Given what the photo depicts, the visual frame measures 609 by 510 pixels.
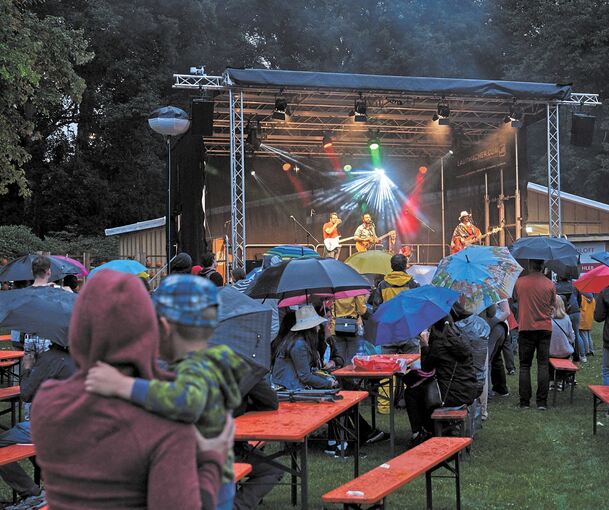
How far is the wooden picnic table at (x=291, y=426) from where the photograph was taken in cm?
440

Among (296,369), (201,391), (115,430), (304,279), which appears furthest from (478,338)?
(115,430)

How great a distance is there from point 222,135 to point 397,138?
190 inches

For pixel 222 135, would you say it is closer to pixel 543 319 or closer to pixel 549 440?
pixel 543 319

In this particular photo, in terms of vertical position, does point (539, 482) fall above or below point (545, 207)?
below

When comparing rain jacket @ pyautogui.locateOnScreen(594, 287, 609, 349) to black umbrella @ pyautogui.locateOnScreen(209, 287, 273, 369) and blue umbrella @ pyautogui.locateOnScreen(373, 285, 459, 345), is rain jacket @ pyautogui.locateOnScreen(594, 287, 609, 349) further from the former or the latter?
black umbrella @ pyautogui.locateOnScreen(209, 287, 273, 369)

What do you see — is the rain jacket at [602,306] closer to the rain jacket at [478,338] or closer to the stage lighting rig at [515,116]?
the rain jacket at [478,338]

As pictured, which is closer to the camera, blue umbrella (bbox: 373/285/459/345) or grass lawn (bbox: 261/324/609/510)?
grass lawn (bbox: 261/324/609/510)

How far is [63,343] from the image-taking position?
16.4 feet

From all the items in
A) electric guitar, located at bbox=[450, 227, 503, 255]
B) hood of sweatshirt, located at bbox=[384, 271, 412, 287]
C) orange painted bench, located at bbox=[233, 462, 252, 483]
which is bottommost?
orange painted bench, located at bbox=[233, 462, 252, 483]

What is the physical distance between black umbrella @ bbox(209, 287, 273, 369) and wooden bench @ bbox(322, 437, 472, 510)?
82cm

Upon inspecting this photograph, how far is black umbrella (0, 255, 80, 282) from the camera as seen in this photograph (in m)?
9.23

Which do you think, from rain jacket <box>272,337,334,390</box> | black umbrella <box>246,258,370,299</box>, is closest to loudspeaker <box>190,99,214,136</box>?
black umbrella <box>246,258,370,299</box>

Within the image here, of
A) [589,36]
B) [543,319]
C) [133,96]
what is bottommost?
[543,319]

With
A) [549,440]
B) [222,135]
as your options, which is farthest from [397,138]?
[549,440]
